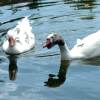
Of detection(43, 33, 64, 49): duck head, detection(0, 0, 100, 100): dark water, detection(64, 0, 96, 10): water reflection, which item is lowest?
detection(0, 0, 100, 100): dark water

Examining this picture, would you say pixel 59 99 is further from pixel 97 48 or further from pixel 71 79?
pixel 97 48

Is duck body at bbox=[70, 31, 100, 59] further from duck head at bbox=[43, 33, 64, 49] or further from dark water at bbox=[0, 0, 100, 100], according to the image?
duck head at bbox=[43, 33, 64, 49]

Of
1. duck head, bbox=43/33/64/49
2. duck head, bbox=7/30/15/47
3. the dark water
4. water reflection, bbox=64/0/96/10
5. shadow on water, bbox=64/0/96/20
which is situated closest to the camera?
the dark water

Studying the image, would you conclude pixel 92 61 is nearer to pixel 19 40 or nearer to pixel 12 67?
pixel 12 67

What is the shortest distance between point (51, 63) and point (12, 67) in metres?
0.94

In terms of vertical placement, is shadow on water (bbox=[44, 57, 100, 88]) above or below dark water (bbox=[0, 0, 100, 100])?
below

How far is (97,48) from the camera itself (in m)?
13.8

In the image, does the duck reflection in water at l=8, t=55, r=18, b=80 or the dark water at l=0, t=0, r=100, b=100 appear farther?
the duck reflection in water at l=8, t=55, r=18, b=80

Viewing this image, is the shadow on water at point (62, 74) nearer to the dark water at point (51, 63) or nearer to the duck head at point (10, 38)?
the dark water at point (51, 63)

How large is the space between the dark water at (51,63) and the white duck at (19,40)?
0.19 m

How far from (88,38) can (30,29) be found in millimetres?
2476

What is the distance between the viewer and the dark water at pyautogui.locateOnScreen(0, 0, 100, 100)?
37.3 feet

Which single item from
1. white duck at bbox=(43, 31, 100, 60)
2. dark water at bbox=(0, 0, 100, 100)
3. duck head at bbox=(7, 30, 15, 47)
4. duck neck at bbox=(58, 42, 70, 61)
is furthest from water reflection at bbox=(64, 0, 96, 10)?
duck neck at bbox=(58, 42, 70, 61)

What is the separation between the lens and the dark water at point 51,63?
11.4 meters
